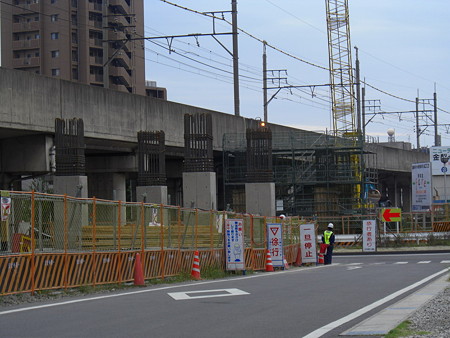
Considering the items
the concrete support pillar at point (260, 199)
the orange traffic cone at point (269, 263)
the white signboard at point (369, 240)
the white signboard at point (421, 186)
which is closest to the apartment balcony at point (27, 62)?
the white signboard at point (421, 186)

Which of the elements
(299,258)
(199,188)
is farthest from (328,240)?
(199,188)

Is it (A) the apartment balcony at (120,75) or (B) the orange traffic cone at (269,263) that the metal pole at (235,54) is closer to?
(B) the orange traffic cone at (269,263)

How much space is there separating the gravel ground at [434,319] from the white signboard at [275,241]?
1460cm

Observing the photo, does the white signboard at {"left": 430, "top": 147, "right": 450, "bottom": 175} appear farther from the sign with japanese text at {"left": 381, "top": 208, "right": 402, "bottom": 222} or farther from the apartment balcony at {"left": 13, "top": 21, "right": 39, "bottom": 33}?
the apartment balcony at {"left": 13, "top": 21, "right": 39, "bottom": 33}

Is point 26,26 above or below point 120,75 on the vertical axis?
above

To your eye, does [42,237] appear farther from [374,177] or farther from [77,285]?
[374,177]

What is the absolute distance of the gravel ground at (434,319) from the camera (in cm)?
993

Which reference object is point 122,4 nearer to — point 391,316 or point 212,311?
point 212,311

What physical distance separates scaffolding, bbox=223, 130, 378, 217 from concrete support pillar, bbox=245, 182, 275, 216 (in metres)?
9.60

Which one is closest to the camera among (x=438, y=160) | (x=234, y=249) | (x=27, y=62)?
(x=234, y=249)

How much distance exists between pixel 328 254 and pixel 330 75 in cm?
4828

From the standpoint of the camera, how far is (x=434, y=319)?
1119 cm

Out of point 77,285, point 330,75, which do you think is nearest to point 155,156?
point 77,285

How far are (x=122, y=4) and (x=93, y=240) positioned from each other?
7299 cm
